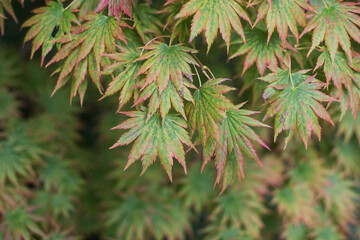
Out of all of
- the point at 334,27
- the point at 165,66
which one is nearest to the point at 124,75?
the point at 165,66

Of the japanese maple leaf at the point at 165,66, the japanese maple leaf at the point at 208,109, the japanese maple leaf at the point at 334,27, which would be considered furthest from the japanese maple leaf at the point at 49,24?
the japanese maple leaf at the point at 334,27

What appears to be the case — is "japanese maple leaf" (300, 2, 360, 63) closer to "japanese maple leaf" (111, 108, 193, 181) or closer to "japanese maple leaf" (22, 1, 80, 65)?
"japanese maple leaf" (111, 108, 193, 181)

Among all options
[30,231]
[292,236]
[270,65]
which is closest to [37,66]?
[30,231]

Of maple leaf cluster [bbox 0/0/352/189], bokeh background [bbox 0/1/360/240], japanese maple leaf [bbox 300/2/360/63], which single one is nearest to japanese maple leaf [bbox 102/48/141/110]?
maple leaf cluster [bbox 0/0/352/189]

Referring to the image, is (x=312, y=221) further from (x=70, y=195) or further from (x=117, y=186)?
(x=70, y=195)

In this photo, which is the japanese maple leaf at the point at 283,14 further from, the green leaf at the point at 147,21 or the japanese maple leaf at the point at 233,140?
the green leaf at the point at 147,21
